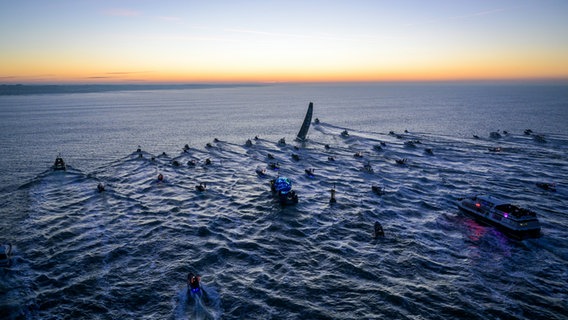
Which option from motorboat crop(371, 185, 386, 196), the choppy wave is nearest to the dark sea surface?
the choppy wave

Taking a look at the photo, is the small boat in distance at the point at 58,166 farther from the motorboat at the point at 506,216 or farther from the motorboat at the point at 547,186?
the motorboat at the point at 547,186

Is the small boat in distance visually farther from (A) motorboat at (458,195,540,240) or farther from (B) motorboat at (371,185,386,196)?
(A) motorboat at (458,195,540,240)

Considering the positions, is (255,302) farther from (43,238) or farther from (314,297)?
(43,238)

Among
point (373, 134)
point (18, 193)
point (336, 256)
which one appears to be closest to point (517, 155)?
point (373, 134)

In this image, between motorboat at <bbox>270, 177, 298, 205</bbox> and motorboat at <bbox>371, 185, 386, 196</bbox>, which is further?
motorboat at <bbox>371, 185, 386, 196</bbox>

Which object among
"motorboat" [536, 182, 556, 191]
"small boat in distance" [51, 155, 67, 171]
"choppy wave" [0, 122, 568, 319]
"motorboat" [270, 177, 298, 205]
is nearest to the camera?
"choppy wave" [0, 122, 568, 319]

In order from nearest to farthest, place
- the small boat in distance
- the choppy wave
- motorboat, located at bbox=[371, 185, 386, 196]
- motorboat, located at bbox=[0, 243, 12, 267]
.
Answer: the choppy wave < motorboat, located at bbox=[0, 243, 12, 267] < motorboat, located at bbox=[371, 185, 386, 196] < the small boat in distance

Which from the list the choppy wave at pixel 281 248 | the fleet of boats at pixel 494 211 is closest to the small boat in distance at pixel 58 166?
the choppy wave at pixel 281 248
